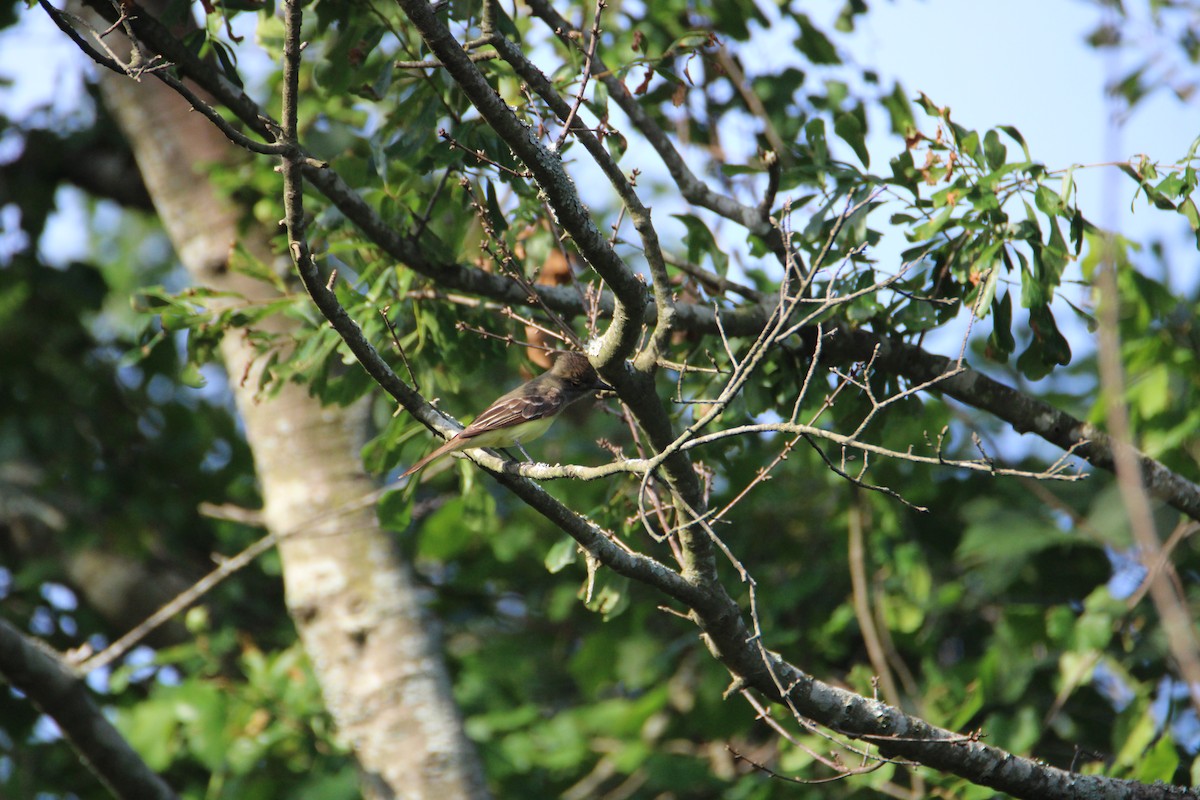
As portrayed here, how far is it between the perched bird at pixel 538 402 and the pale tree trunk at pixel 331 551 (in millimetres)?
1573

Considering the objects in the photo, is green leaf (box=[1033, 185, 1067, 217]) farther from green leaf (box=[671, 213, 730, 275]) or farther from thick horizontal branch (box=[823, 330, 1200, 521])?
green leaf (box=[671, 213, 730, 275])

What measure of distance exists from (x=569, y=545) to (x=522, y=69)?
174cm

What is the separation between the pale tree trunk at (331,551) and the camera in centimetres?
577

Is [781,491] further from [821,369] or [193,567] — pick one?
[193,567]

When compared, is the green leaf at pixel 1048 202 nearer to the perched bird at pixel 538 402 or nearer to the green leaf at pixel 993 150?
the green leaf at pixel 993 150

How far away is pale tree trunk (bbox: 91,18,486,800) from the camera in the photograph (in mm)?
5766

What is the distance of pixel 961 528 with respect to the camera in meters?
6.74

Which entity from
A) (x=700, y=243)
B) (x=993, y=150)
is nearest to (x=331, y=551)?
(x=700, y=243)

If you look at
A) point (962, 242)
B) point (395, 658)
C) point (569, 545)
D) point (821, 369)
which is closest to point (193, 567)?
point (395, 658)

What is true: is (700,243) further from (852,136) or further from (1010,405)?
(1010,405)

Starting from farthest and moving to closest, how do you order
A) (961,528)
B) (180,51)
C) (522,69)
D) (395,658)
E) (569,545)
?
(961,528) < (395,658) < (569,545) < (180,51) < (522,69)

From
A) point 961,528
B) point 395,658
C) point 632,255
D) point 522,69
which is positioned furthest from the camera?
point 632,255

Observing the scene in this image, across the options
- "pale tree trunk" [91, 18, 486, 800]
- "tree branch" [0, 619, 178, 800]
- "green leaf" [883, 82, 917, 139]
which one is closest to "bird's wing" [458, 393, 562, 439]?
"pale tree trunk" [91, 18, 486, 800]

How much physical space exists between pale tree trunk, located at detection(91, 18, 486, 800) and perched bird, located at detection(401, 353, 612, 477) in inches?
61.9
